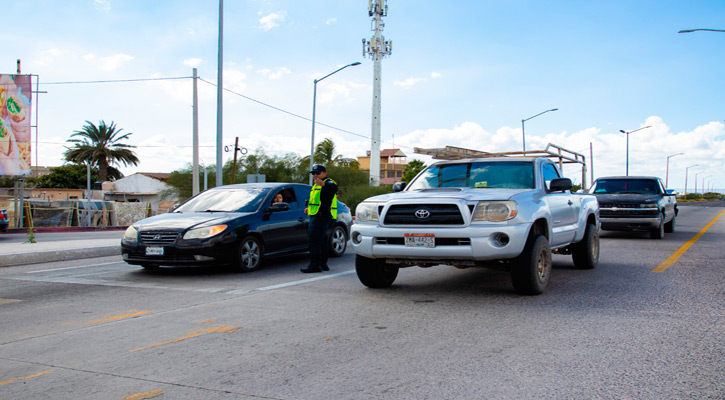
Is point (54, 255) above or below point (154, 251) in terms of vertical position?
below

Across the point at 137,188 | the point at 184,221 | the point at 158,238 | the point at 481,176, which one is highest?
the point at 137,188

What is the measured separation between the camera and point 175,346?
15.2 feet

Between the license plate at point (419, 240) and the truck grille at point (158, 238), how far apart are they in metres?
3.83

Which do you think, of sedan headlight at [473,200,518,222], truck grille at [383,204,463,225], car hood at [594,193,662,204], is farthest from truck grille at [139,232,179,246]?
car hood at [594,193,662,204]

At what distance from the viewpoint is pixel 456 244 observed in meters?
6.22

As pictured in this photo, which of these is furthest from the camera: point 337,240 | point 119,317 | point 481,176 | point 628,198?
point 628,198

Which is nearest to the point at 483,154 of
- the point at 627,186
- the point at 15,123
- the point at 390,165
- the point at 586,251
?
the point at 586,251

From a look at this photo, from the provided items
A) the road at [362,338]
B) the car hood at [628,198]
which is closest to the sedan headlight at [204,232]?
the road at [362,338]

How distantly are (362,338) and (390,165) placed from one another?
10665 centimetres

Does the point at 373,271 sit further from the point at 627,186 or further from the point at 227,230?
the point at 627,186

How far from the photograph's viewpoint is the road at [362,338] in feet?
12.0

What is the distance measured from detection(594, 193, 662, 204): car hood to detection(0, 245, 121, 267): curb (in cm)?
1211

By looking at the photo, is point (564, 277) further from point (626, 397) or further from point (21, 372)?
point (21, 372)

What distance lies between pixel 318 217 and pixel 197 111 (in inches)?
737
